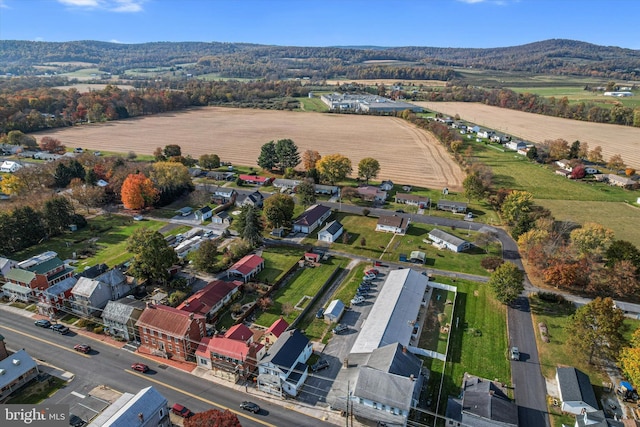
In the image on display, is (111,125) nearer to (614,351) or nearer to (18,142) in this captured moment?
(18,142)

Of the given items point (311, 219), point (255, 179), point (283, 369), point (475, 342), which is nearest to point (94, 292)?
point (283, 369)

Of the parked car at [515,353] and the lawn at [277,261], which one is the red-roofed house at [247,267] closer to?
the lawn at [277,261]

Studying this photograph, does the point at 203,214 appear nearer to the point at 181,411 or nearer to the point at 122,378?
the point at 122,378

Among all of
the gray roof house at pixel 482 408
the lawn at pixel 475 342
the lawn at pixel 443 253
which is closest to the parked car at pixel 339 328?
the lawn at pixel 475 342

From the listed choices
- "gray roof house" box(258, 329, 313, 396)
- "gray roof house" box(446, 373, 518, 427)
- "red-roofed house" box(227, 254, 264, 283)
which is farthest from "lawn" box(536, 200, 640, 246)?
"gray roof house" box(258, 329, 313, 396)

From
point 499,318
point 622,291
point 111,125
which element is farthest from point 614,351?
point 111,125

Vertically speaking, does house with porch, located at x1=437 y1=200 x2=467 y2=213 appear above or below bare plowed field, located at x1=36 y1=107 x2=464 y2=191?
below

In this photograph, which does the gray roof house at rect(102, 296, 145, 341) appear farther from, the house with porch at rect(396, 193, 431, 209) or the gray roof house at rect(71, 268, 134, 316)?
the house with porch at rect(396, 193, 431, 209)
